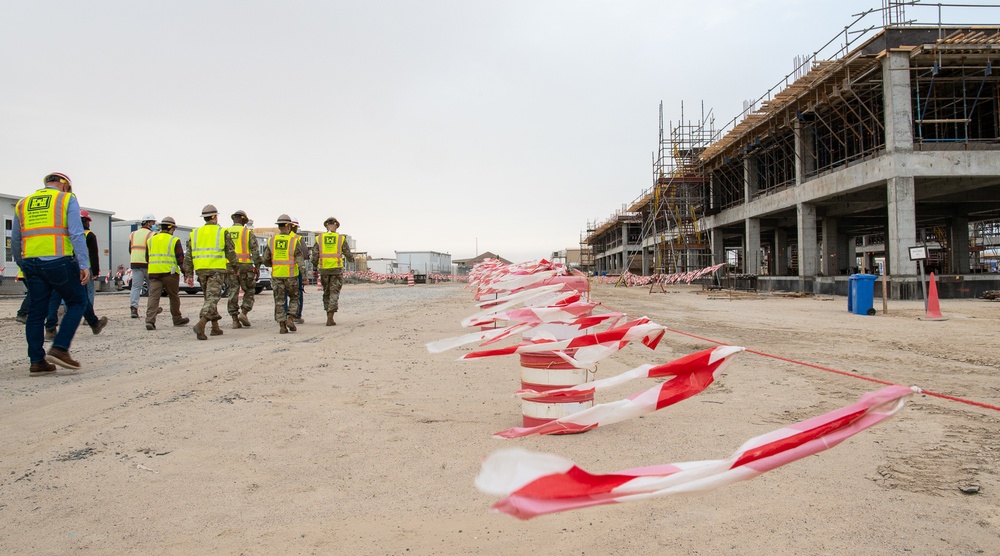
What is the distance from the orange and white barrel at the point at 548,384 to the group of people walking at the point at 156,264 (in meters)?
4.89

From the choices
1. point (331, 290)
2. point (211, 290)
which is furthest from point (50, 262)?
point (331, 290)

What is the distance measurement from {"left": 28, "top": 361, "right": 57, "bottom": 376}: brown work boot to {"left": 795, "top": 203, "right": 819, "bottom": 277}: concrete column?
26.9 m

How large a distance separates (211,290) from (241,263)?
0.97 meters

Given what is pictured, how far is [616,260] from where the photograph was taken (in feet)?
244

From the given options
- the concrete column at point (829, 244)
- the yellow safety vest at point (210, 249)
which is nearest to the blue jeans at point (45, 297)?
the yellow safety vest at point (210, 249)

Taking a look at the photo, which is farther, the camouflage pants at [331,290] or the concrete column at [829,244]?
the concrete column at [829,244]

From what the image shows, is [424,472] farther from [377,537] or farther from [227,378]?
[227,378]

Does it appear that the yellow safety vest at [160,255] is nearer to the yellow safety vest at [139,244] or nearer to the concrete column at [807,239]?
the yellow safety vest at [139,244]

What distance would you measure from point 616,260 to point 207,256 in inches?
2691

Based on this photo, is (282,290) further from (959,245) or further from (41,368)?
(959,245)

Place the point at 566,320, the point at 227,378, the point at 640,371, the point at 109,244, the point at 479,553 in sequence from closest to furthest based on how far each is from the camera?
1. the point at 479,553
2. the point at 640,371
3. the point at 566,320
4. the point at 227,378
5. the point at 109,244

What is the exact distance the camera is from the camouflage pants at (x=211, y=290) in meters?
8.59

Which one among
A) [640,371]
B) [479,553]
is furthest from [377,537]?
[640,371]

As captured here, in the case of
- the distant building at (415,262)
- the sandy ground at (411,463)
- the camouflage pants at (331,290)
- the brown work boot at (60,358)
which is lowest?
the sandy ground at (411,463)
